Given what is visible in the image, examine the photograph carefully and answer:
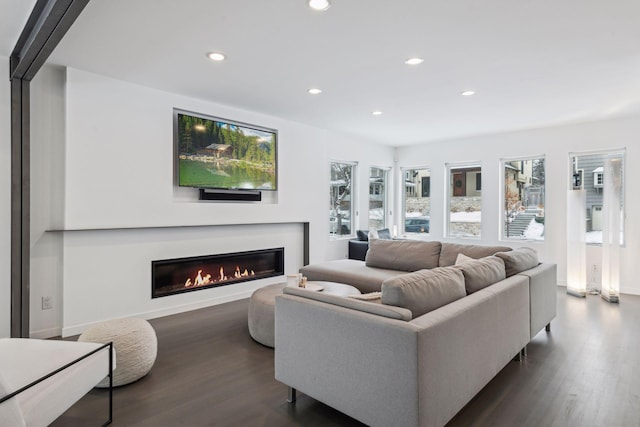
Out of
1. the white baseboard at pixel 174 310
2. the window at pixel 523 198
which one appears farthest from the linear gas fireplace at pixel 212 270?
the window at pixel 523 198

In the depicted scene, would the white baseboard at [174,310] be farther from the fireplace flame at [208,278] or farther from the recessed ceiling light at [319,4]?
the recessed ceiling light at [319,4]

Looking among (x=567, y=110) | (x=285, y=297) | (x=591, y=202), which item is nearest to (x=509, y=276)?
(x=285, y=297)

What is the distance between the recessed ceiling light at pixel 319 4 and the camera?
7.36 ft

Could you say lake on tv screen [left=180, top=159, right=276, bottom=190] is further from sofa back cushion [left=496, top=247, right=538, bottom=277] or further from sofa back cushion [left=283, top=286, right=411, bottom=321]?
sofa back cushion [left=496, top=247, right=538, bottom=277]

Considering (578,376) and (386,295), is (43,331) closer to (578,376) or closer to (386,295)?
(386,295)

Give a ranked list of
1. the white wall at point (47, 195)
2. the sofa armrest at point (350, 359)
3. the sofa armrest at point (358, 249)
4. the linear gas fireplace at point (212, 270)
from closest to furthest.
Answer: the sofa armrest at point (350, 359) < the white wall at point (47, 195) < the linear gas fireplace at point (212, 270) < the sofa armrest at point (358, 249)

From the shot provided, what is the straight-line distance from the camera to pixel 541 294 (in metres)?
3.15

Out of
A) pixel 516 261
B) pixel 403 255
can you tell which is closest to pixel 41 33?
pixel 516 261

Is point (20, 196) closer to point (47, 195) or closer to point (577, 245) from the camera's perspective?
point (47, 195)

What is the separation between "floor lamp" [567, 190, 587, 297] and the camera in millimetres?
5031

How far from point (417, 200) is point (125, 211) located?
5.52 metres

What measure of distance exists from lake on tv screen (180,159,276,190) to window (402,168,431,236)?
356 cm

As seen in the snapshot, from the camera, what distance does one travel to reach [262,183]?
16.2 ft

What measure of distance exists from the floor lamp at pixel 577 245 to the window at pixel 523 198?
65 cm
